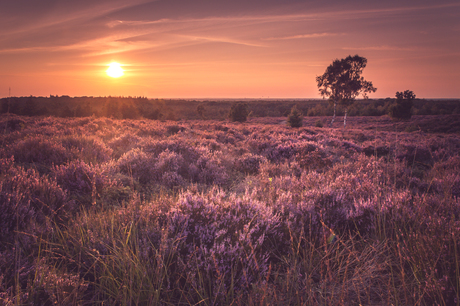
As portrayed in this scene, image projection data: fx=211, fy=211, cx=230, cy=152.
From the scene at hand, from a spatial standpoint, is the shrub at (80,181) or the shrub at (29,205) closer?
the shrub at (29,205)

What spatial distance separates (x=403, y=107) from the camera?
1795 inches

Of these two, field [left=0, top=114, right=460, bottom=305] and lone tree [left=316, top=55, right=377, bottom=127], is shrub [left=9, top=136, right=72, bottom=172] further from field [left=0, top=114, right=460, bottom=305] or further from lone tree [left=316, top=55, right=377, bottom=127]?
lone tree [left=316, top=55, right=377, bottom=127]

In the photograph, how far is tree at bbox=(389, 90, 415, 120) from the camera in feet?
149

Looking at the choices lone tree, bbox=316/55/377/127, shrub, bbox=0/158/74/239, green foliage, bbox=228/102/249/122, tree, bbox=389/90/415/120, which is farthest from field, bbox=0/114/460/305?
tree, bbox=389/90/415/120

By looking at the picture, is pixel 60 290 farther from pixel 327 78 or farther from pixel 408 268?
pixel 327 78

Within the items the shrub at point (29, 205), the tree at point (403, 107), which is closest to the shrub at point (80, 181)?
the shrub at point (29, 205)

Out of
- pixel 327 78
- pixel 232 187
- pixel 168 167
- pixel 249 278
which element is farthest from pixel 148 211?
pixel 327 78

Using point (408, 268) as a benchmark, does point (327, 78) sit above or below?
above

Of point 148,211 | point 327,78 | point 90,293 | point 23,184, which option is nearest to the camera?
point 90,293

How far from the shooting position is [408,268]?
2254 millimetres

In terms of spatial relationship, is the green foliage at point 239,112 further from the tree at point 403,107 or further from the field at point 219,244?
the field at point 219,244

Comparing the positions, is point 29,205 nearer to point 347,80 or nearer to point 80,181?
point 80,181

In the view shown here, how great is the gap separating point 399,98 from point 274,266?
60473 millimetres

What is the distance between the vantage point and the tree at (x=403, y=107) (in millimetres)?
45419
